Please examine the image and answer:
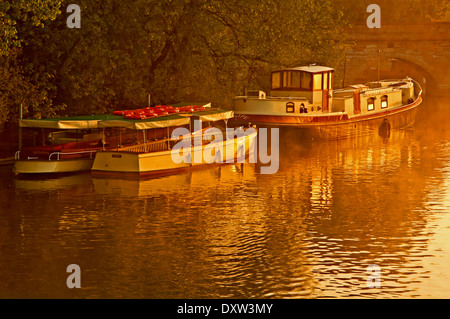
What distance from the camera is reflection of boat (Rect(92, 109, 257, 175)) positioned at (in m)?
38.2

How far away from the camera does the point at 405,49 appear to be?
9425 centimetres

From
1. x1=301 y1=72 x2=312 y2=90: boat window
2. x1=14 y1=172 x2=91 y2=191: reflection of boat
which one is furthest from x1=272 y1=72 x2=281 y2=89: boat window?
x1=14 y1=172 x2=91 y2=191: reflection of boat

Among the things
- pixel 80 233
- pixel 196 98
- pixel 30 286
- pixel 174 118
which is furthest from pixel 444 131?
pixel 30 286

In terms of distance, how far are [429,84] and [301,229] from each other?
73.6 meters

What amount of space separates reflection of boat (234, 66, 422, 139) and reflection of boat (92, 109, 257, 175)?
17.4 feet

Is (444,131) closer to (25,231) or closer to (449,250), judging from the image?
(449,250)

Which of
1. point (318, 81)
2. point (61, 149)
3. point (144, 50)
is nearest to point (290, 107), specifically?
point (318, 81)

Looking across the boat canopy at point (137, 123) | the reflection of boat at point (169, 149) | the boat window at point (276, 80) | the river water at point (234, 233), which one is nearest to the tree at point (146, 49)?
the boat window at point (276, 80)

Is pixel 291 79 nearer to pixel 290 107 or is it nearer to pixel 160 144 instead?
pixel 290 107

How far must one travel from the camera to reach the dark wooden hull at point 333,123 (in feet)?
163

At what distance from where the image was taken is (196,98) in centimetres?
5156

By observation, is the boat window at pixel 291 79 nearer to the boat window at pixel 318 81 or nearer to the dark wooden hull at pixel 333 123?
the boat window at pixel 318 81

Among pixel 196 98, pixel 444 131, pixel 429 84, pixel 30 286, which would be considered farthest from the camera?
pixel 429 84
